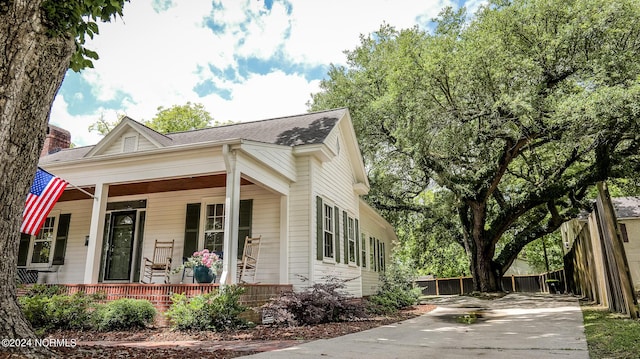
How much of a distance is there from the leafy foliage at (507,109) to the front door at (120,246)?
8.98 meters

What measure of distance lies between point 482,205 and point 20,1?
16.4m

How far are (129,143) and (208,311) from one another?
547 cm

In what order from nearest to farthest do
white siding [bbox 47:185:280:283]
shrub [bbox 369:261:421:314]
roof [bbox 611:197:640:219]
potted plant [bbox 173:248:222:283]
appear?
potted plant [bbox 173:248:222:283] → white siding [bbox 47:185:280:283] → shrub [bbox 369:261:421:314] → roof [bbox 611:197:640:219]

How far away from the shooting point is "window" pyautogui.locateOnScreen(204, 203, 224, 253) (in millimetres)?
9734

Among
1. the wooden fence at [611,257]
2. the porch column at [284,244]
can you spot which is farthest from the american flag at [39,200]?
the wooden fence at [611,257]

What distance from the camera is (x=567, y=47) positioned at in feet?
40.2

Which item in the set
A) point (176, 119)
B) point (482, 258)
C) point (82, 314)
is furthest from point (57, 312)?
point (176, 119)

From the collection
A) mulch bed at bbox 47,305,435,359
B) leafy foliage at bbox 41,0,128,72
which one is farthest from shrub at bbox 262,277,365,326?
leafy foliage at bbox 41,0,128,72

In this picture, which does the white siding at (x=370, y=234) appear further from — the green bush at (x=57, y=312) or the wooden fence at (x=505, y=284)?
the green bush at (x=57, y=312)

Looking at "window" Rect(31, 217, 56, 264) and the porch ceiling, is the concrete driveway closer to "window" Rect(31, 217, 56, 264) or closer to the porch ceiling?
the porch ceiling

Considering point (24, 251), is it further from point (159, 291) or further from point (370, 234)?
point (370, 234)

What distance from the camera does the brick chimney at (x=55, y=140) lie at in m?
14.5

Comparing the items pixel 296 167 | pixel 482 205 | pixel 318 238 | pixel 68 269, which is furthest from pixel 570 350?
pixel 482 205

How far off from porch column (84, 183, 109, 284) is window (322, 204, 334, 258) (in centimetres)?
500
